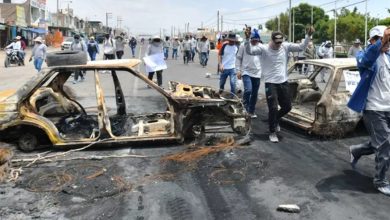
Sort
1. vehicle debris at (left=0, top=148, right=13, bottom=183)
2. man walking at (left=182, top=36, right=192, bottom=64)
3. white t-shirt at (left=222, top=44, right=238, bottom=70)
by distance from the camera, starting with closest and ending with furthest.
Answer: vehicle debris at (left=0, top=148, right=13, bottom=183) < white t-shirt at (left=222, top=44, right=238, bottom=70) < man walking at (left=182, top=36, right=192, bottom=64)

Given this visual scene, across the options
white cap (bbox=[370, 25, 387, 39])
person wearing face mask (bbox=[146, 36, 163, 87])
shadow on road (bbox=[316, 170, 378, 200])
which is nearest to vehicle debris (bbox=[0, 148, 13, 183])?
shadow on road (bbox=[316, 170, 378, 200])

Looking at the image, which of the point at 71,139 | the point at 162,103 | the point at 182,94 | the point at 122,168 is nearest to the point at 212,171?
the point at 122,168

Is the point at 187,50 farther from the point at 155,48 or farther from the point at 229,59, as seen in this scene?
the point at 229,59

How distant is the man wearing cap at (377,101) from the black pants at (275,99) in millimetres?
2157

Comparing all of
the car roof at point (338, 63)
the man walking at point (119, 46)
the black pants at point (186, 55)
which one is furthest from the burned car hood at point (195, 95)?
the black pants at point (186, 55)

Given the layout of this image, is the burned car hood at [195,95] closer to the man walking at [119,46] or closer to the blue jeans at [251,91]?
the blue jeans at [251,91]

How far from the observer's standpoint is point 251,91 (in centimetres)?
910

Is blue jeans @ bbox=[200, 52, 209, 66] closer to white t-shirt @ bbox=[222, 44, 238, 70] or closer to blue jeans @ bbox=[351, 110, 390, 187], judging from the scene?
white t-shirt @ bbox=[222, 44, 238, 70]

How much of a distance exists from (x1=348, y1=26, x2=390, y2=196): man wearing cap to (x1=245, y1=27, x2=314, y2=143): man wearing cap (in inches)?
83.6

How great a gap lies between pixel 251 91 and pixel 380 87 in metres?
4.07

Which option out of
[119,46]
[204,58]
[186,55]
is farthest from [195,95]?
[186,55]

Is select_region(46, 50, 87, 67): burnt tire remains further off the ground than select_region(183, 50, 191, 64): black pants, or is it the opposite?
select_region(183, 50, 191, 64): black pants

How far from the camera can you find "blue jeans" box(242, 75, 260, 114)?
893 centimetres

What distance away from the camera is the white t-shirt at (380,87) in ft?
16.8
